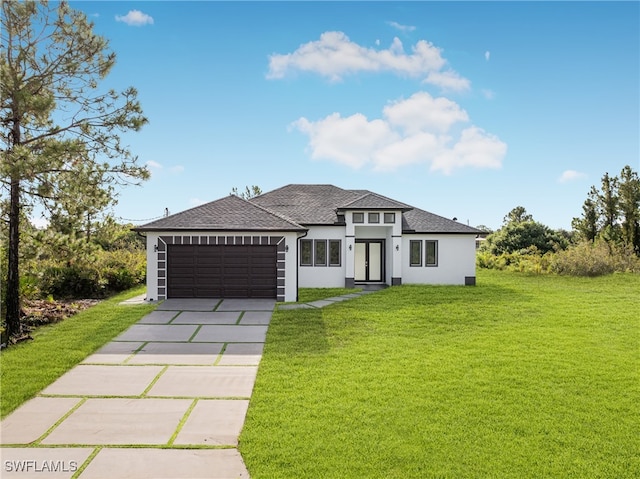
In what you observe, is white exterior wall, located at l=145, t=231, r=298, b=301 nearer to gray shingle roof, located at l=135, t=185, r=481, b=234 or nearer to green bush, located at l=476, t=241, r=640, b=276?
gray shingle roof, located at l=135, t=185, r=481, b=234

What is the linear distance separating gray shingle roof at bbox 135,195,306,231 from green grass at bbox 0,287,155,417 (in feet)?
9.79

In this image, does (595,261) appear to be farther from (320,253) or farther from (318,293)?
(318,293)

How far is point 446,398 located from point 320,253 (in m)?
12.8

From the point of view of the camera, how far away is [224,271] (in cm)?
1452

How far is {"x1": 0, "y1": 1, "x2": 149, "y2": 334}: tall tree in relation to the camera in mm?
9031

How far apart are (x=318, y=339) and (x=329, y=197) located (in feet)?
43.4

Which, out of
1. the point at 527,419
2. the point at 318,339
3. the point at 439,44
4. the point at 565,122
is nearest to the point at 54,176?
the point at 318,339

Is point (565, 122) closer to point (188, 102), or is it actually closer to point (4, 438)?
point (188, 102)

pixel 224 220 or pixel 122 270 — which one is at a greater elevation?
pixel 224 220

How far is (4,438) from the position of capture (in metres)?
4.77

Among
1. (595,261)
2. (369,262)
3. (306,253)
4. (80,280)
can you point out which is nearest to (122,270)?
A: (80,280)

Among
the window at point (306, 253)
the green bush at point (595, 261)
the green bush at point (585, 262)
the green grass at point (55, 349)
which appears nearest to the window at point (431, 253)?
the window at point (306, 253)

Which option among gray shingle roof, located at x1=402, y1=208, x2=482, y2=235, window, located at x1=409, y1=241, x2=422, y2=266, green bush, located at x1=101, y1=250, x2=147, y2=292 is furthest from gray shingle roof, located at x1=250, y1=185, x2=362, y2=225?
green bush, located at x1=101, y1=250, x2=147, y2=292

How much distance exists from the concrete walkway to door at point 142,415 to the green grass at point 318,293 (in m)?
5.59
